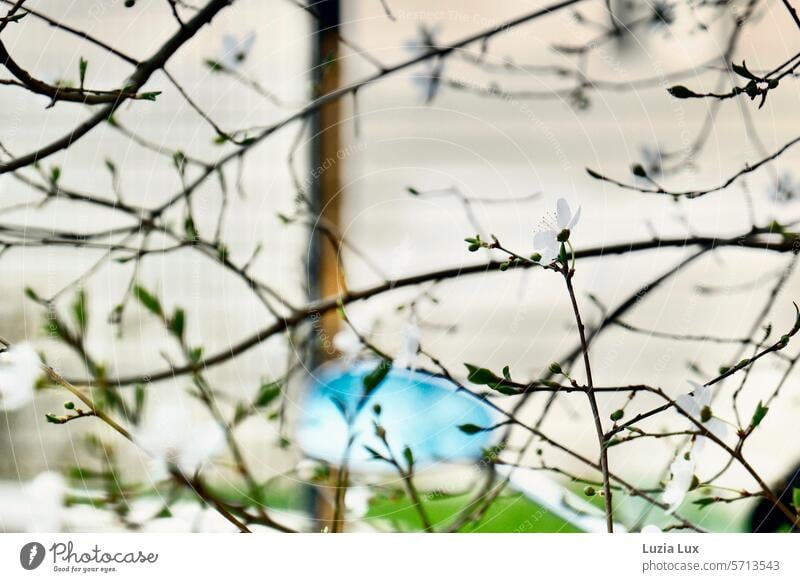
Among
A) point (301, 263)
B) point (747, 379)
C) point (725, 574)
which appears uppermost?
point (301, 263)

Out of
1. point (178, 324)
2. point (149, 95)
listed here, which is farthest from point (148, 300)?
point (149, 95)

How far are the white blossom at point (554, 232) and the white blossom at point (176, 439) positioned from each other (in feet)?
0.81

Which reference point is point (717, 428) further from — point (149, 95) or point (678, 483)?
point (149, 95)

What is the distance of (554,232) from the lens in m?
0.54

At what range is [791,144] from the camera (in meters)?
0.58

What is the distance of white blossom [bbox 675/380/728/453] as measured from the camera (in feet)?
1.70

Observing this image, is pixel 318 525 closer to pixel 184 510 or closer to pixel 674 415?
pixel 184 510

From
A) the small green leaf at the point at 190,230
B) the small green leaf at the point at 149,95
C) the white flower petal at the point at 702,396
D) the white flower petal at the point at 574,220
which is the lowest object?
the white flower petal at the point at 702,396

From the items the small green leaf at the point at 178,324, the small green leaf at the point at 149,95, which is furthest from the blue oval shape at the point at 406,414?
the small green leaf at the point at 149,95

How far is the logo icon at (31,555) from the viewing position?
54 centimetres

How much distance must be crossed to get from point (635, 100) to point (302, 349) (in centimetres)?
28

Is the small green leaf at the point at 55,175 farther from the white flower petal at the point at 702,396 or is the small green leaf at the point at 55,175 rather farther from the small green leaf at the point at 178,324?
the white flower petal at the point at 702,396

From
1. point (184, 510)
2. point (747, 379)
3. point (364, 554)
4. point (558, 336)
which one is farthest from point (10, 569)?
point (747, 379)

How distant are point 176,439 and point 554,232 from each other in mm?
285
